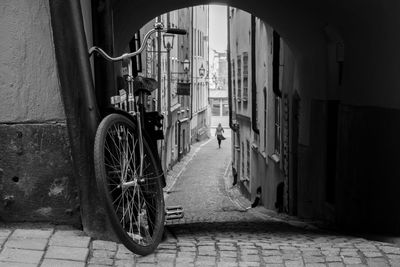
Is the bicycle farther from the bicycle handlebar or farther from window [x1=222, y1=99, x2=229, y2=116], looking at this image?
window [x1=222, y1=99, x2=229, y2=116]

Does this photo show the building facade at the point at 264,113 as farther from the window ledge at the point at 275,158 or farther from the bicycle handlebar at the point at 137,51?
the bicycle handlebar at the point at 137,51

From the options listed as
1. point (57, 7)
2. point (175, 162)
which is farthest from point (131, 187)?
point (175, 162)

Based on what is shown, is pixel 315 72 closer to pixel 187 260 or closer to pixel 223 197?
pixel 187 260

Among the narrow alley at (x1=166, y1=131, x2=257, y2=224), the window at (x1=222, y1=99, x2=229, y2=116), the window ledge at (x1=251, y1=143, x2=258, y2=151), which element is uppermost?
the window ledge at (x1=251, y1=143, x2=258, y2=151)

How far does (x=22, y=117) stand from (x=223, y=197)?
14.7 m

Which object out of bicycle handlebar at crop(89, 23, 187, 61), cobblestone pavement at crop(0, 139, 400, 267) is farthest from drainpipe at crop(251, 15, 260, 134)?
cobblestone pavement at crop(0, 139, 400, 267)

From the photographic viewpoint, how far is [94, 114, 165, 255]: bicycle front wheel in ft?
13.6

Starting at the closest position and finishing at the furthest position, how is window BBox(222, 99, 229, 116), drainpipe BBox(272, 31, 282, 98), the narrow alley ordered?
1. the narrow alley
2. drainpipe BBox(272, 31, 282, 98)
3. window BBox(222, 99, 229, 116)

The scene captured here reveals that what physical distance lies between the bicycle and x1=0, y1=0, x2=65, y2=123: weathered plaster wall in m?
0.39

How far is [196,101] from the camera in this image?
4078 centimetres

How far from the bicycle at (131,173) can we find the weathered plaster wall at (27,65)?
15.3 inches

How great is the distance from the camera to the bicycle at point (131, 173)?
165 inches

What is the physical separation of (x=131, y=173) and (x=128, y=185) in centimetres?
36

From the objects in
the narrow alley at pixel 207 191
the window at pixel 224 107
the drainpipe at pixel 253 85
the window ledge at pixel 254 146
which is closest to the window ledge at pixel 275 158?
the narrow alley at pixel 207 191
